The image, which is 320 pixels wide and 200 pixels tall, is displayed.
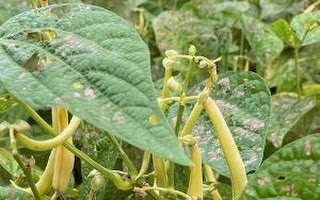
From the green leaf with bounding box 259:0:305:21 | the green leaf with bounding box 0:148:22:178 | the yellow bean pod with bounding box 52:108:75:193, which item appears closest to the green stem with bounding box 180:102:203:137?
the yellow bean pod with bounding box 52:108:75:193

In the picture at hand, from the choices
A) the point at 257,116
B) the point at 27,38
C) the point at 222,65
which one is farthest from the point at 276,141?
the point at 27,38

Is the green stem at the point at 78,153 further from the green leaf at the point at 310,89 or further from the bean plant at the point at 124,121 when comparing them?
the green leaf at the point at 310,89

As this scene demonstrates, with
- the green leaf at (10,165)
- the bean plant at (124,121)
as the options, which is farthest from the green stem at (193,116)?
the green leaf at (10,165)

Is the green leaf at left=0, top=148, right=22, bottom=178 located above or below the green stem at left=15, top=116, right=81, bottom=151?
below

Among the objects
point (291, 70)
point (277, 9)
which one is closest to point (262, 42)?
point (291, 70)

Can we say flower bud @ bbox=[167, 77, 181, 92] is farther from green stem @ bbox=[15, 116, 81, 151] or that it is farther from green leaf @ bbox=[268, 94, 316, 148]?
green leaf @ bbox=[268, 94, 316, 148]
